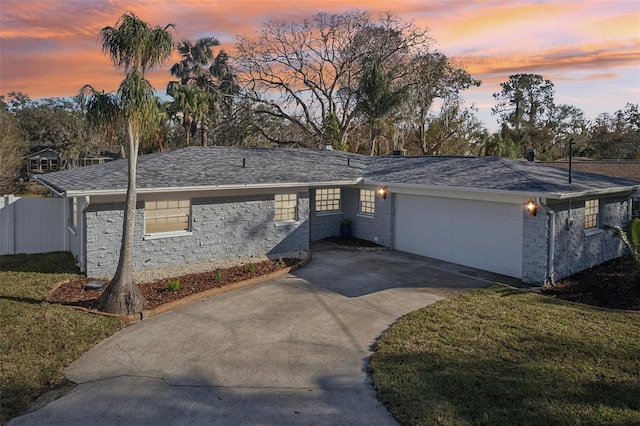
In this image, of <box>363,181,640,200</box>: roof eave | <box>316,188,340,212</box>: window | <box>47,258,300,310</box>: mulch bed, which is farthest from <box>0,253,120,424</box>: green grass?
<box>363,181,640,200</box>: roof eave

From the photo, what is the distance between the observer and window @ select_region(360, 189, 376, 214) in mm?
16278

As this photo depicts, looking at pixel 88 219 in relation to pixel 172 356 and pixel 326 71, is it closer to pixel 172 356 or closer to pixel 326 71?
pixel 172 356

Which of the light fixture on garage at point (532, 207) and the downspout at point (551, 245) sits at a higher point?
the light fixture on garage at point (532, 207)

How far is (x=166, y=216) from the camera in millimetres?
12000

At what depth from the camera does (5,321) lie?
7.80 metres

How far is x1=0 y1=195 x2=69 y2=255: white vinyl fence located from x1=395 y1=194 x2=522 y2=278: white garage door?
11.8m

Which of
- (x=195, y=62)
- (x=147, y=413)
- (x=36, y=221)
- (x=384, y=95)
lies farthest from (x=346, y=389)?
(x=195, y=62)

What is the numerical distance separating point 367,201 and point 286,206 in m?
3.67

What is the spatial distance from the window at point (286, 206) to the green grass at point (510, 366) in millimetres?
6982

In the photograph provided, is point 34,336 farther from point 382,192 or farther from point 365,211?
point 365,211

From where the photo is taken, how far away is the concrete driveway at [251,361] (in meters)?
5.23

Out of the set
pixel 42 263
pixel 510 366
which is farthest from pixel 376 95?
pixel 510 366

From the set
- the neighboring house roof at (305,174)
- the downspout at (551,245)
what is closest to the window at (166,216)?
the neighboring house roof at (305,174)

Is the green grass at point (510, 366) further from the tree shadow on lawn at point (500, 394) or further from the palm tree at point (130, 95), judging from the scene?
the palm tree at point (130, 95)
